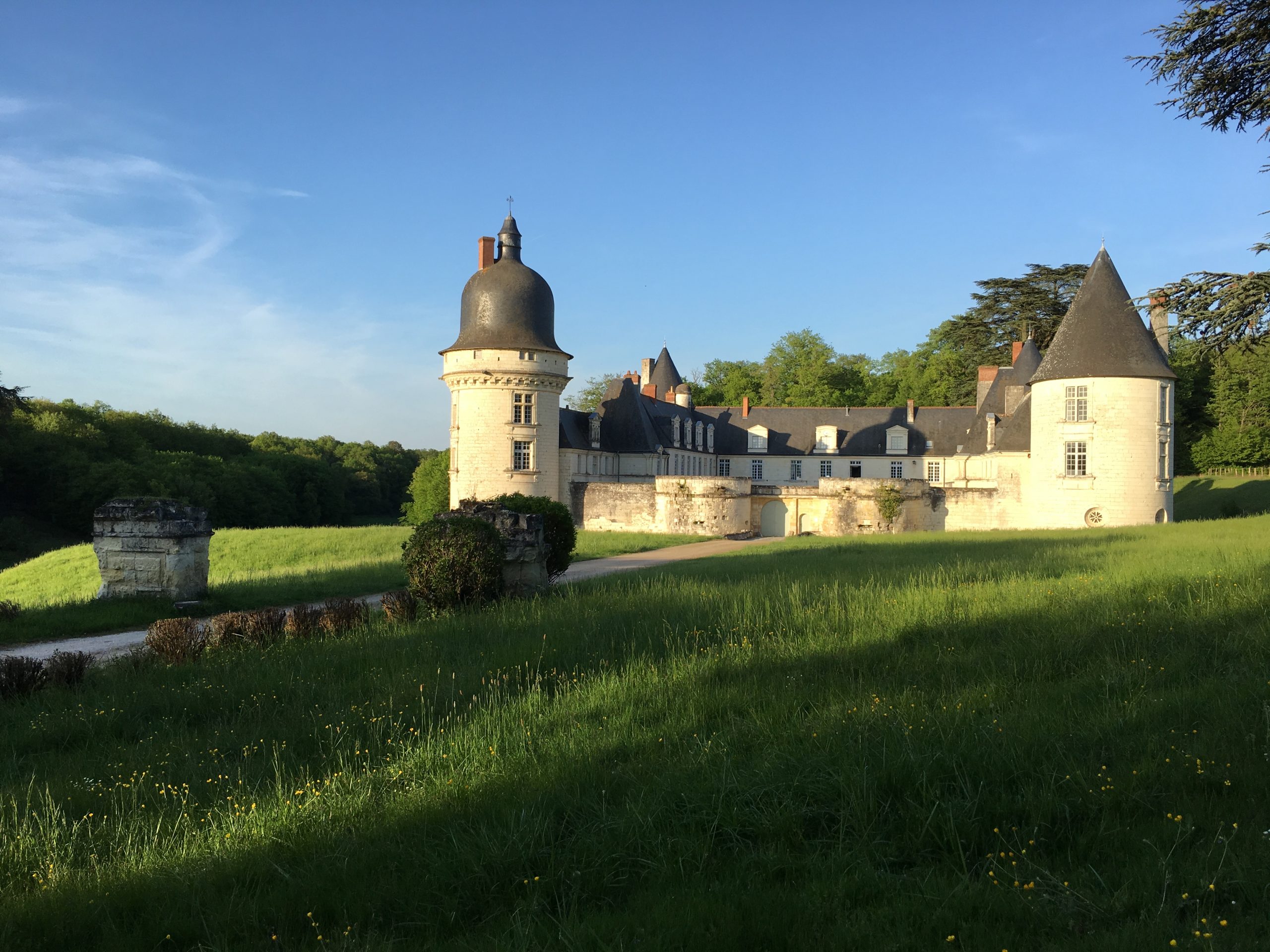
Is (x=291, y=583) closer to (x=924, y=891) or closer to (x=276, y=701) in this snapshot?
(x=276, y=701)

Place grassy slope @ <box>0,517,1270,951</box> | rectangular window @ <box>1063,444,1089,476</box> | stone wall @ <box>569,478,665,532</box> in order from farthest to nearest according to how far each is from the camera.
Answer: stone wall @ <box>569,478,665,532</box> < rectangular window @ <box>1063,444,1089,476</box> < grassy slope @ <box>0,517,1270,951</box>

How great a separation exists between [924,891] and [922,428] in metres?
42.2

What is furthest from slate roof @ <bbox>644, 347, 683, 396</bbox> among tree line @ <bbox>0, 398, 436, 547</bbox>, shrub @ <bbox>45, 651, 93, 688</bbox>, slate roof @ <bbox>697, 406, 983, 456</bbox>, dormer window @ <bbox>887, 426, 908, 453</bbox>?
shrub @ <bbox>45, 651, 93, 688</bbox>

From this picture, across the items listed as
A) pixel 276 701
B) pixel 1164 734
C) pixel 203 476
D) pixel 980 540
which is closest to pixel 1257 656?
pixel 1164 734

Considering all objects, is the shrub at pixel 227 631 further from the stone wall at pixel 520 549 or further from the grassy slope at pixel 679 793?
the stone wall at pixel 520 549

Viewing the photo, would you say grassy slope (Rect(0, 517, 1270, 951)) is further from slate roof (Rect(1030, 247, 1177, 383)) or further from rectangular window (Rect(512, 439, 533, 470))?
rectangular window (Rect(512, 439, 533, 470))

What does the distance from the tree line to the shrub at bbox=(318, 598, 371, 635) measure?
24.5 m

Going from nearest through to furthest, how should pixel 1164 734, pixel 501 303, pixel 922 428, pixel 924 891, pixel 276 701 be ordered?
pixel 924 891
pixel 1164 734
pixel 276 701
pixel 501 303
pixel 922 428

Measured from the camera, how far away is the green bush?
13.8 m

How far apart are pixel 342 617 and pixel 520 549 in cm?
271

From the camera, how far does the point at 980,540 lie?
795 inches

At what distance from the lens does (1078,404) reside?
93.4 ft

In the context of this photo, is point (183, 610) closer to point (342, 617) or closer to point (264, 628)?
point (342, 617)

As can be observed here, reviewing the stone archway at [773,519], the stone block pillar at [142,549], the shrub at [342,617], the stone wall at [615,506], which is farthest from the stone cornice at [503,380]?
the shrub at [342,617]
